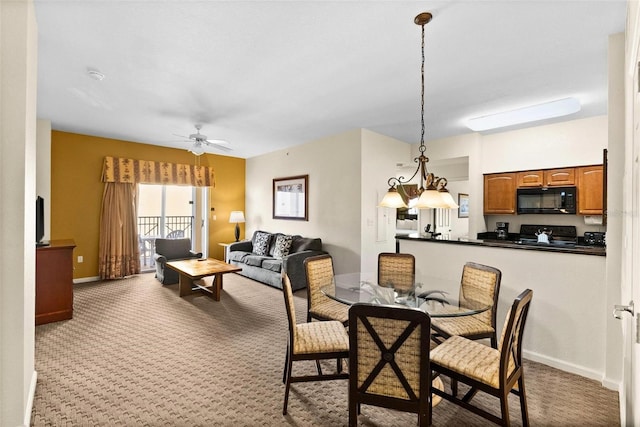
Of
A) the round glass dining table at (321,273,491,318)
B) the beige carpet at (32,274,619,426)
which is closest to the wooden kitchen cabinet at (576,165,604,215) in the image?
the beige carpet at (32,274,619,426)

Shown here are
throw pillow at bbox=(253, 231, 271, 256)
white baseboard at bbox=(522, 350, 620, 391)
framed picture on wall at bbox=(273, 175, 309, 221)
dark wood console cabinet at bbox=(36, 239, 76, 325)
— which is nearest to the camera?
white baseboard at bbox=(522, 350, 620, 391)

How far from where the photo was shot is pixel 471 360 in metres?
1.80

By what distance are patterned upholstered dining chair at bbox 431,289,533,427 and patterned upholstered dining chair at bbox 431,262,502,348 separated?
352 millimetres

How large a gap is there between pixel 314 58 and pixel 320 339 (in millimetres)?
2320

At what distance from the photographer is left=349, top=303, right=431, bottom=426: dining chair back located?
60.5 inches

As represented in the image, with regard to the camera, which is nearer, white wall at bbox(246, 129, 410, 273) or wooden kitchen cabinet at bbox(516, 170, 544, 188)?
wooden kitchen cabinet at bbox(516, 170, 544, 188)

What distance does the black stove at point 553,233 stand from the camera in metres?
4.45

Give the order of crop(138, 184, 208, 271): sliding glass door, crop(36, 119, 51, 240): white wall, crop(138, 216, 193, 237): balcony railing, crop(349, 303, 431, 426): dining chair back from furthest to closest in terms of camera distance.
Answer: crop(138, 216, 193, 237): balcony railing, crop(138, 184, 208, 271): sliding glass door, crop(36, 119, 51, 240): white wall, crop(349, 303, 431, 426): dining chair back

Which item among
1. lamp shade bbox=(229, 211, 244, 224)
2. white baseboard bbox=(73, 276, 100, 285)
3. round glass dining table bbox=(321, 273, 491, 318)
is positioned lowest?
white baseboard bbox=(73, 276, 100, 285)

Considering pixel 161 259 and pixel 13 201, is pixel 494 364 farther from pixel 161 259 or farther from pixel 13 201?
pixel 161 259

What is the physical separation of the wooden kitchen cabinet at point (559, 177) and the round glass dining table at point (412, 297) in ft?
9.90

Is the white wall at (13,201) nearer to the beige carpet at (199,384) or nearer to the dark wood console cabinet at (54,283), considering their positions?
the beige carpet at (199,384)

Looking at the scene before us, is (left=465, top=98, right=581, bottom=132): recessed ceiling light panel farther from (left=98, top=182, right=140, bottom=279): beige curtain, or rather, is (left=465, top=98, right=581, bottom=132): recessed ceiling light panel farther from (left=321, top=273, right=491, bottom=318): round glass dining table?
(left=98, top=182, right=140, bottom=279): beige curtain

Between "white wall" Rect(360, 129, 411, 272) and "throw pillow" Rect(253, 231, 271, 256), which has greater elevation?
"white wall" Rect(360, 129, 411, 272)
